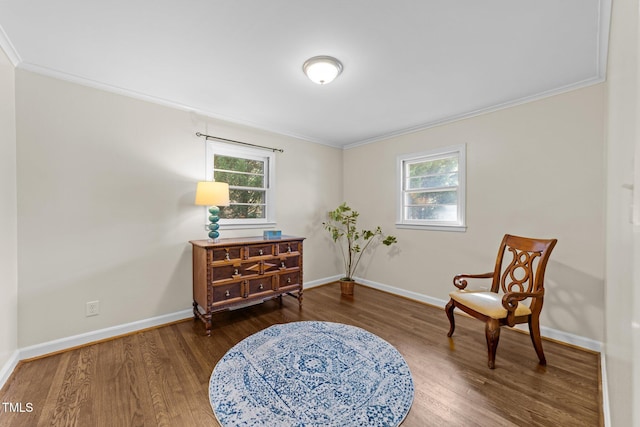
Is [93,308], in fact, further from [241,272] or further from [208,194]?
[208,194]

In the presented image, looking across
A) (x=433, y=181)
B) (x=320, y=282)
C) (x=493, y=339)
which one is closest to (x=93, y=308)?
(x=320, y=282)

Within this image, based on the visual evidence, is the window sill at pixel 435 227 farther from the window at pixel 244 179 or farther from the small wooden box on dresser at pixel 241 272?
the window at pixel 244 179

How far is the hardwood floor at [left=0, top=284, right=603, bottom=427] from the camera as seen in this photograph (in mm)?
1590

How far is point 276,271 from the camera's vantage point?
316 centimetres

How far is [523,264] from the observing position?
2436 millimetres

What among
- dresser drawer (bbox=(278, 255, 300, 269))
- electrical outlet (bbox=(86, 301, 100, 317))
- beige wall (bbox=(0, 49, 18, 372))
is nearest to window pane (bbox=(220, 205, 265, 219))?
dresser drawer (bbox=(278, 255, 300, 269))

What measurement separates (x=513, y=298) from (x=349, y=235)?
7.86 ft

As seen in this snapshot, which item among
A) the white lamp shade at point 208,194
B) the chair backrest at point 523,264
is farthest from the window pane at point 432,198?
the white lamp shade at point 208,194

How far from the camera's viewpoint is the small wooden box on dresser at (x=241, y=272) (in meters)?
2.67

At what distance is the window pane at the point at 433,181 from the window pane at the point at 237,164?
86.3 inches

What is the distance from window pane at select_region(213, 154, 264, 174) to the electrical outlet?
1821mm

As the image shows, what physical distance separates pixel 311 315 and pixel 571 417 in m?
2.22

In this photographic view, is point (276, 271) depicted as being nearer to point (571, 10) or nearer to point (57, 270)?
point (57, 270)

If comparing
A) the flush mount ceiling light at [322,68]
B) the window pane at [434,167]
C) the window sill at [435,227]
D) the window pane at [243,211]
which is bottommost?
the window sill at [435,227]
